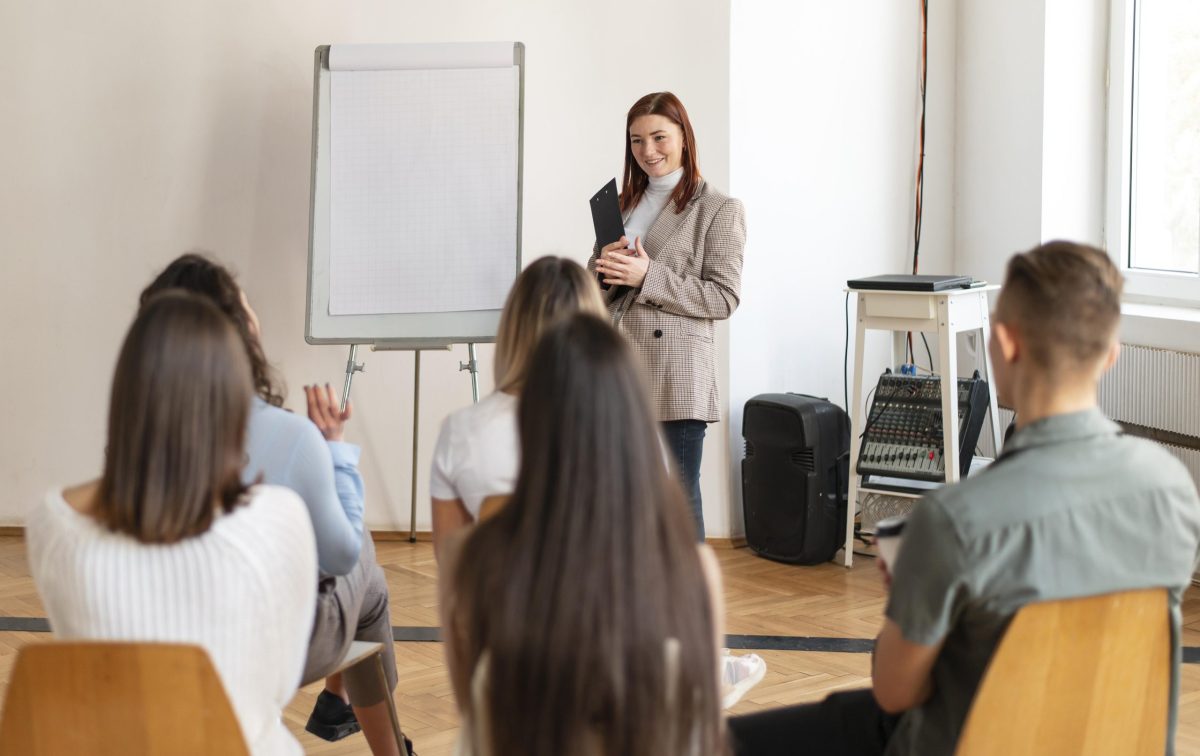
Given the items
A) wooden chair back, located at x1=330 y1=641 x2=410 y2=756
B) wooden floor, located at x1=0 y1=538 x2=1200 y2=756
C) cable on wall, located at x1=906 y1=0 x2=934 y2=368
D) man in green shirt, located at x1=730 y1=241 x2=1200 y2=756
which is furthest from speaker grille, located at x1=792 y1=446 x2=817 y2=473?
man in green shirt, located at x1=730 y1=241 x2=1200 y2=756

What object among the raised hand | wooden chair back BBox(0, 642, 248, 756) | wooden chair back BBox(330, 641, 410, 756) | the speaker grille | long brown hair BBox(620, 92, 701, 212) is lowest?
wooden chair back BBox(330, 641, 410, 756)

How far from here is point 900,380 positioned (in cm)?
432

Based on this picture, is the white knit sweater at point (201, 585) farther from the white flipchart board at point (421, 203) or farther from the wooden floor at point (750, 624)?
the white flipchart board at point (421, 203)

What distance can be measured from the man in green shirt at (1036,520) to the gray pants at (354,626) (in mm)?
995

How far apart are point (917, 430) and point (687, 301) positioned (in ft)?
4.20

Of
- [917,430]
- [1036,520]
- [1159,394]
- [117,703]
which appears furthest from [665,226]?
[117,703]

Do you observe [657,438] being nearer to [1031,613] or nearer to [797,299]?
[1031,613]

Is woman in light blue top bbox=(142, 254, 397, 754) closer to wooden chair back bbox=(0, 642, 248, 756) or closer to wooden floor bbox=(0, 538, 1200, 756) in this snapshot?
wooden floor bbox=(0, 538, 1200, 756)

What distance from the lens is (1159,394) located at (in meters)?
3.96

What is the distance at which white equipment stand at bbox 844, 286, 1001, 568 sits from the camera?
12.8 feet

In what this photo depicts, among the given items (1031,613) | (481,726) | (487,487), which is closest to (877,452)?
(487,487)

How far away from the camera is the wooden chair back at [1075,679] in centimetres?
136

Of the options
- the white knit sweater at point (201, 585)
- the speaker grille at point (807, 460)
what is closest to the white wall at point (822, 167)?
the speaker grille at point (807, 460)

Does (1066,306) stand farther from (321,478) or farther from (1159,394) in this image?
(1159,394)
